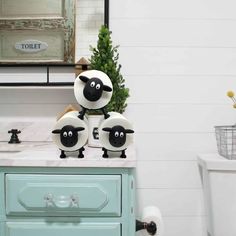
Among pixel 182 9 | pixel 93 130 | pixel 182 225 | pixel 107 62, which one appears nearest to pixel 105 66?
pixel 107 62

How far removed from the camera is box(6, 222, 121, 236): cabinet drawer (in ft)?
3.55

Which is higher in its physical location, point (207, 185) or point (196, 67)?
point (196, 67)

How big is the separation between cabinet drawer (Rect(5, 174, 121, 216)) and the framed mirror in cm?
63

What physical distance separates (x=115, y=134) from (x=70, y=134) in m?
0.14

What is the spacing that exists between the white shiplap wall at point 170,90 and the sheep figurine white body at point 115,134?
0.49m

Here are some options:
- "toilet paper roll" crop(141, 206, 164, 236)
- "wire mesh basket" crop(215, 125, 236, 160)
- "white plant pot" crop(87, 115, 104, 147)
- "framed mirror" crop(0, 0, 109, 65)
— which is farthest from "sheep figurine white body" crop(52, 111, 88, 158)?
"wire mesh basket" crop(215, 125, 236, 160)

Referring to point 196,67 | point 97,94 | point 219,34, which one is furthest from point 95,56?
point 219,34

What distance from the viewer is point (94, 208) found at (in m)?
1.07

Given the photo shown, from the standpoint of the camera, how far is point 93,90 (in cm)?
109

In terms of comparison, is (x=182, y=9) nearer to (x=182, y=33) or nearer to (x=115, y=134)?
(x=182, y=33)

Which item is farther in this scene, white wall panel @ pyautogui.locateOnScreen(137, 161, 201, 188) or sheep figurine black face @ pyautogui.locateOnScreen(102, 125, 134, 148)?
white wall panel @ pyautogui.locateOnScreen(137, 161, 201, 188)

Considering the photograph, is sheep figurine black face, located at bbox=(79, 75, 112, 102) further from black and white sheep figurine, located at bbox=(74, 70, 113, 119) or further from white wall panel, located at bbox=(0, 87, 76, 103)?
white wall panel, located at bbox=(0, 87, 76, 103)

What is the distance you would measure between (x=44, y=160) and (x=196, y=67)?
846mm

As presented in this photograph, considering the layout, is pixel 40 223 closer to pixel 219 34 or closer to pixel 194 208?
pixel 194 208
